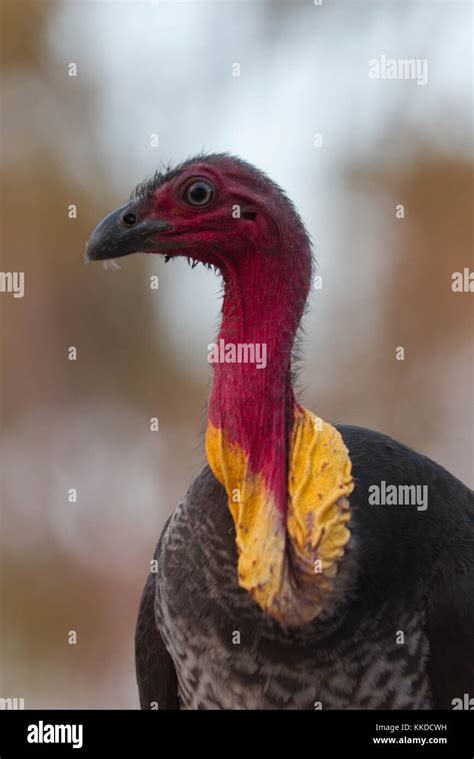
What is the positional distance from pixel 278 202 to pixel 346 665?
1307mm

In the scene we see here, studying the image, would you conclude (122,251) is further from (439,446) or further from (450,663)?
(439,446)

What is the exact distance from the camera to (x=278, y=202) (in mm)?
2752

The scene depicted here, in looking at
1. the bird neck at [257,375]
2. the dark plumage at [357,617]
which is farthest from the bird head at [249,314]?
the dark plumage at [357,617]

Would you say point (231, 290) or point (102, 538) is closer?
point (231, 290)

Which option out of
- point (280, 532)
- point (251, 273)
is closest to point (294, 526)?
point (280, 532)

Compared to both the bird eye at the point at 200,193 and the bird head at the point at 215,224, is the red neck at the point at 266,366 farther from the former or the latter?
the bird eye at the point at 200,193

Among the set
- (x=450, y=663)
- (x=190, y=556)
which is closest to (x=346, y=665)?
(x=450, y=663)

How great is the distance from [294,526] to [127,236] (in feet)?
3.11

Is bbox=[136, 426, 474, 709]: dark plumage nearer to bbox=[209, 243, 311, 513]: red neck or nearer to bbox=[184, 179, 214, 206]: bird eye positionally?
bbox=[209, 243, 311, 513]: red neck

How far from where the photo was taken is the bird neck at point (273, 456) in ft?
8.36

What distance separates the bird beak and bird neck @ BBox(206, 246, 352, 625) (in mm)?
242

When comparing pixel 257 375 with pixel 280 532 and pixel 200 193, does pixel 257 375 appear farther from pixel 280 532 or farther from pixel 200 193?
pixel 200 193

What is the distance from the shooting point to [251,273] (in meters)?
2.76

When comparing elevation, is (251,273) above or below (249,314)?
above
